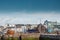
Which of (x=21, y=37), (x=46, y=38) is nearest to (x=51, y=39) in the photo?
(x=46, y=38)

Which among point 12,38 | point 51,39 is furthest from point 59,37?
point 12,38

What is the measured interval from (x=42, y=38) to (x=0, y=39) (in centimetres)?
120

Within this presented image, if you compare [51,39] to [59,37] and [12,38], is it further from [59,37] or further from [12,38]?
[12,38]

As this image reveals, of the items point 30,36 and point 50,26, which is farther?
point 50,26

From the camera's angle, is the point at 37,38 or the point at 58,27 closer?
the point at 37,38

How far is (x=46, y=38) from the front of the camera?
433 centimetres

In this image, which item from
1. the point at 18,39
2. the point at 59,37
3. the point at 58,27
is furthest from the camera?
the point at 58,27

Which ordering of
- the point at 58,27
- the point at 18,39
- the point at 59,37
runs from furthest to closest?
the point at 58,27, the point at 18,39, the point at 59,37

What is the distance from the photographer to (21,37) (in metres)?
4.48

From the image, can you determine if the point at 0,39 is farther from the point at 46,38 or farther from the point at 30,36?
the point at 46,38

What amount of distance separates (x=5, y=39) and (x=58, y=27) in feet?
19.8

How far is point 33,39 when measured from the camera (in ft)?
14.5

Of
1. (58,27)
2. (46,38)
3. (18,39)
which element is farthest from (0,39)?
(58,27)

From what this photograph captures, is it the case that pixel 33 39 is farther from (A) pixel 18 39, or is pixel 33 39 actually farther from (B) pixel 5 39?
(B) pixel 5 39
